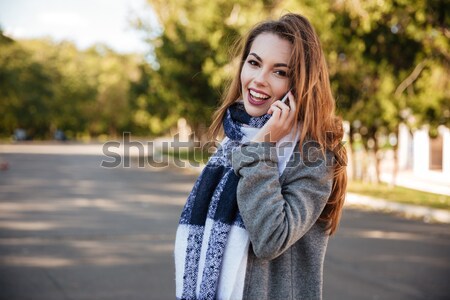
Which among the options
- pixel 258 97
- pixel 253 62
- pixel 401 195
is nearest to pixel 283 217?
pixel 258 97

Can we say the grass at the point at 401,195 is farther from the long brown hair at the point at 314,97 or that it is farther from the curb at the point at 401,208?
the long brown hair at the point at 314,97

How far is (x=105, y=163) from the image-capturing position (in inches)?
1178

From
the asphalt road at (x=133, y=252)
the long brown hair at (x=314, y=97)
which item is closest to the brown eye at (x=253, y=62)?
the long brown hair at (x=314, y=97)

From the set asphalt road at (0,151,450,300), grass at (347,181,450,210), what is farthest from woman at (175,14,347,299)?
grass at (347,181,450,210)

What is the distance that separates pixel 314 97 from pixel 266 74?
7.2 inches

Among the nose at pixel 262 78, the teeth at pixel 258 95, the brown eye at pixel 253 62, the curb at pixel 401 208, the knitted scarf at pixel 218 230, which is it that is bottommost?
the curb at pixel 401 208

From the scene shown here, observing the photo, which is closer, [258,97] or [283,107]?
[283,107]

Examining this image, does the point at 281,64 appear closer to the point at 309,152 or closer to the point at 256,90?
the point at 256,90

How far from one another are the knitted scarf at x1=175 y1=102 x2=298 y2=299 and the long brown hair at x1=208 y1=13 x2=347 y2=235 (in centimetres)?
9

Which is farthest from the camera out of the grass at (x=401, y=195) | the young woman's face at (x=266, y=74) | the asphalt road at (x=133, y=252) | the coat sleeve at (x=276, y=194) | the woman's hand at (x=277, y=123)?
the grass at (x=401, y=195)

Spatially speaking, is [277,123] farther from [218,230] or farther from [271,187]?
[218,230]

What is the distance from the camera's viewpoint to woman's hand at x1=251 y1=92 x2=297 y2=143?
1840 mm

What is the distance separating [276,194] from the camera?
5.76 feet

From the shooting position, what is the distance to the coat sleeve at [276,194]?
1729mm
